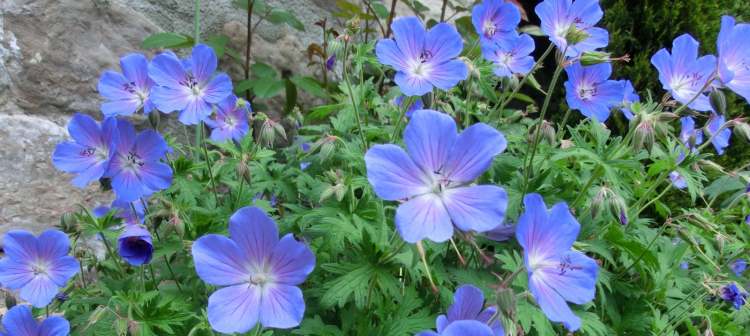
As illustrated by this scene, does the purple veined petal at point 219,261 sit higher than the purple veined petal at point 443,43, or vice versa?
the purple veined petal at point 443,43

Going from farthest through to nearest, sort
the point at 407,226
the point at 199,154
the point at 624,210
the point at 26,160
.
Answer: the point at 26,160, the point at 199,154, the point at 624,210, the point at 407,226

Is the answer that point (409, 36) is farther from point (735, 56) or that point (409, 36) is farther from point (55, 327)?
point (55, 327)

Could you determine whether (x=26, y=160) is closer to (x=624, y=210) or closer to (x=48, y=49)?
(x=48, y=49)

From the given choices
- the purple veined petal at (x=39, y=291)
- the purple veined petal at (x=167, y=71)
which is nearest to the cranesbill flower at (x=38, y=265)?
the purple veined petal at (x=39, y=291)

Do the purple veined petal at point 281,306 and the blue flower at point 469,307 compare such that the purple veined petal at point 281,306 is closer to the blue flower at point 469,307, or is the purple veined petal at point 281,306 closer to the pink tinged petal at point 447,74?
the blue flower at point 469,307

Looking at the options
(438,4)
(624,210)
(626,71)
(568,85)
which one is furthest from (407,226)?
(438,4)

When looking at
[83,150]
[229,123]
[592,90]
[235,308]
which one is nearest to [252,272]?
[235,308]
